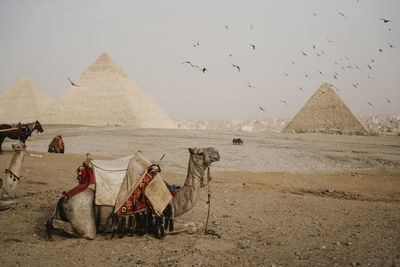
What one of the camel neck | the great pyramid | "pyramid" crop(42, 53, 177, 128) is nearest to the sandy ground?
the camel neck

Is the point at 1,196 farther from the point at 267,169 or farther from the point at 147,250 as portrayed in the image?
the point at 267,169

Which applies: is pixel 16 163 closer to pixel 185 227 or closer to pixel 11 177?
pixel 11 177

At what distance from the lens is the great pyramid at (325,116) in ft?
215

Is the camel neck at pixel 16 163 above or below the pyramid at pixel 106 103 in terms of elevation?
below

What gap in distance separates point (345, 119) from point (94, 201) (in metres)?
71.3

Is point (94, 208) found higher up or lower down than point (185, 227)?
higher up

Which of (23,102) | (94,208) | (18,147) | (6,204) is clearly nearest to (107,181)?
(94,208)

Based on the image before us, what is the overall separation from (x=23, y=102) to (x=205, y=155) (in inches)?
3229

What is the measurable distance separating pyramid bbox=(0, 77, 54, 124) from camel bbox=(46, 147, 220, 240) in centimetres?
7662

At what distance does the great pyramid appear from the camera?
6562 cm

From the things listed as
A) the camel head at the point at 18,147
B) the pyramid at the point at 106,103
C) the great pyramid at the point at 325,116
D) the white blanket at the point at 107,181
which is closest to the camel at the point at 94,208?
the white blanket at the point at 107,181

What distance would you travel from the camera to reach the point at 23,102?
7312cm

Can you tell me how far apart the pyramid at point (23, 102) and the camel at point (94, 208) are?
7662cm

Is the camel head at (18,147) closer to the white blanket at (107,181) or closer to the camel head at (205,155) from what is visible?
the white blanket at (107,181)
